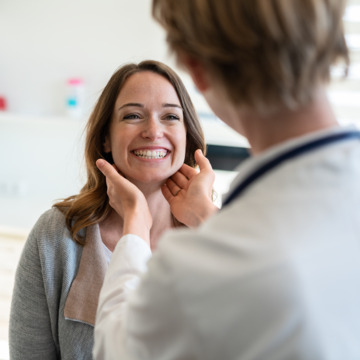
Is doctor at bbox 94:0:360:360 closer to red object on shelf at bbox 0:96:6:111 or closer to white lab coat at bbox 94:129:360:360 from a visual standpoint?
white lab coat at bbox 94:129:360:360

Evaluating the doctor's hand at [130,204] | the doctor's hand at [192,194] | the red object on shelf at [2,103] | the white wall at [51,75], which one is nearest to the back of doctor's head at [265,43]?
the doctor's hand at [130,204]

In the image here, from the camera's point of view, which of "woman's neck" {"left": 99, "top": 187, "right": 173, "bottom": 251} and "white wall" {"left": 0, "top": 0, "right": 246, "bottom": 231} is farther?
"white wall" {"left": 0, "top": 0, "right": 246, "bottom": 231}

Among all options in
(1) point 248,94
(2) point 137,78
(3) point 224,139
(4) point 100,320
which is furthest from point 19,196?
(1) point 248,94

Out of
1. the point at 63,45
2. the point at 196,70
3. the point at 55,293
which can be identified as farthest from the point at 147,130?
the point at 63,45

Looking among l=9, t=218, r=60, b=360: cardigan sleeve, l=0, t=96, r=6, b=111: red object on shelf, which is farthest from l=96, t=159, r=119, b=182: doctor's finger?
l=0, t=96, r=6, b=111: red object on shelf

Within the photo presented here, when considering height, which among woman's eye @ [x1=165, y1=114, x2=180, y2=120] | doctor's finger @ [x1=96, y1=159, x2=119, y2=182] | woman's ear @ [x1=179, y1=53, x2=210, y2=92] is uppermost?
woman's ear @ [x1=179, y1=53, x2=210, y2=92]

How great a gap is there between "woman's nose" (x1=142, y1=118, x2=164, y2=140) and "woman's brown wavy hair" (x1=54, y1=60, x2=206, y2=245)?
0.43 feet

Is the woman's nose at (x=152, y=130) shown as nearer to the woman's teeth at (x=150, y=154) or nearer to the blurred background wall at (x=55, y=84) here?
the woman's teeth at (x=150, y=154)

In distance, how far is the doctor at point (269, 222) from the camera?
62 cm

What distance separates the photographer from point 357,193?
0.67 metres

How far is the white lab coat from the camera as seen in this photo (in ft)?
2.02

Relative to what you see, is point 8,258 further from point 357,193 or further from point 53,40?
point 357,193

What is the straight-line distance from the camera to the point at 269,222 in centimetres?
64

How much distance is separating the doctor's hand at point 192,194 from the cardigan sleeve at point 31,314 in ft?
1.38
